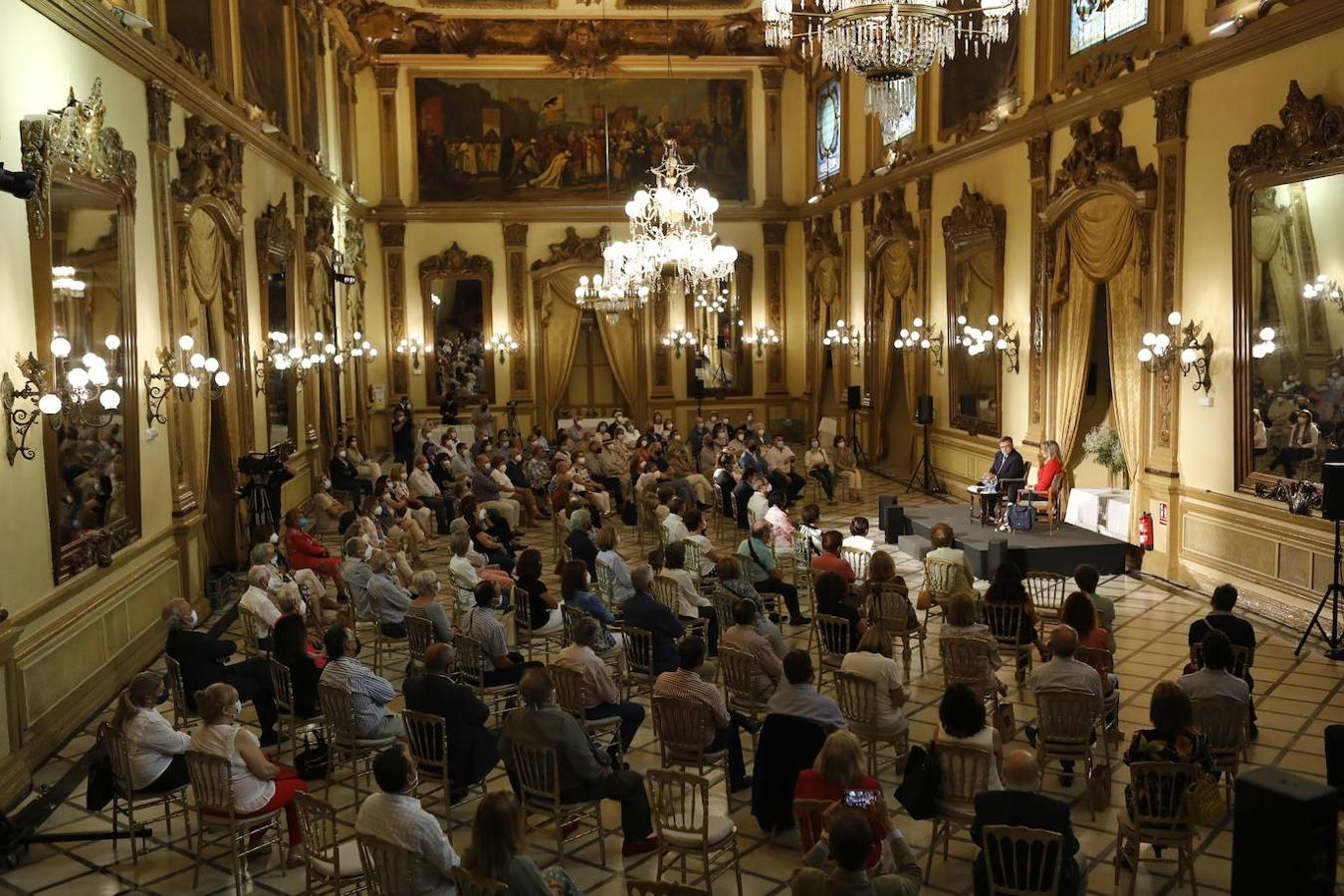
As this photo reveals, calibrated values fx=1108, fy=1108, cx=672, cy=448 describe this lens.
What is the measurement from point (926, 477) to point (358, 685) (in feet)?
40.8

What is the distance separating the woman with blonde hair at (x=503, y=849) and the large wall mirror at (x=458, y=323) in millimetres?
20761

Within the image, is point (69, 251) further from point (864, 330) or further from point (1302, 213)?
point (864, 330)

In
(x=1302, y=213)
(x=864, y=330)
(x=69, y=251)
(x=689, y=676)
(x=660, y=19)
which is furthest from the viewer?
(x=660, y=19)

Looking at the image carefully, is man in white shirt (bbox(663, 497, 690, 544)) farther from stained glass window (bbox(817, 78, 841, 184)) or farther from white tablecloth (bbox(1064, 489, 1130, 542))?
stained glass window (bbox(817, 78, 841, 184))

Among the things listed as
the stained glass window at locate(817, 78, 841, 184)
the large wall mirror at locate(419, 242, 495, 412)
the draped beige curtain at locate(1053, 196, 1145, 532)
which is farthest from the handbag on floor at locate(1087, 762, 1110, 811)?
the large wall mirror at locate(419, 242, 495, 412)

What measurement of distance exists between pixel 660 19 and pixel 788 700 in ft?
67.4

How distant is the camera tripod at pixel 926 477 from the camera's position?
1728 centimetres

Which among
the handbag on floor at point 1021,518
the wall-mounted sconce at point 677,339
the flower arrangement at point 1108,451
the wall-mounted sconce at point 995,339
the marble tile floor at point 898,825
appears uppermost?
the wall-mounted sconce at point 677,339

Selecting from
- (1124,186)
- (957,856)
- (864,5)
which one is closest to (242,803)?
(957,856)

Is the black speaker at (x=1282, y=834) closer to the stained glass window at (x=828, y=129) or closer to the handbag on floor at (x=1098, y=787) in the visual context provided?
the handbag on floor at (x=1098, y=787)

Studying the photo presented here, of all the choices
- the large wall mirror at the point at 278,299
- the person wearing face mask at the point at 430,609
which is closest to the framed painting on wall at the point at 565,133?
the large wall mirror at the point at 278,299

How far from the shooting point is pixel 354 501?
16.1 meters

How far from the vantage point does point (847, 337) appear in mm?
22125

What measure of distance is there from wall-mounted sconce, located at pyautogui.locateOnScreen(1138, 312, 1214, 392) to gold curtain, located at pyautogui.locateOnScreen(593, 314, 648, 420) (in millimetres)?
14430
